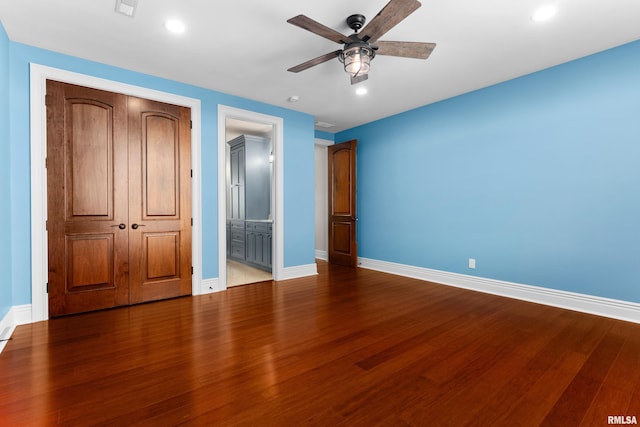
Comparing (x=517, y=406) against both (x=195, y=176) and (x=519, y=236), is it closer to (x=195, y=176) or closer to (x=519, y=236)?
(x=519, y=236)

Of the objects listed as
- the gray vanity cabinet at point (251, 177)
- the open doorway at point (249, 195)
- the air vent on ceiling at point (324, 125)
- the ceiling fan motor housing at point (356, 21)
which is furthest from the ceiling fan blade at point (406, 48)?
the gray vanity cabinet at point (251, 177)

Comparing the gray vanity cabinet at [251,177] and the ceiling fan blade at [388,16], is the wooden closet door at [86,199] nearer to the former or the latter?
the gray vanity cabinet at [251,177]

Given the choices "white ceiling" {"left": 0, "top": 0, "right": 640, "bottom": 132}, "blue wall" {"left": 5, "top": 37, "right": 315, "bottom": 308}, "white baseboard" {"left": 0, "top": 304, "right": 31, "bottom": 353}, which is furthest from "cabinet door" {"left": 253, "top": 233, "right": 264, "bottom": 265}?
"white baseboard" {"left": 0, "top": 304, "right": 31, "bottom": 353}

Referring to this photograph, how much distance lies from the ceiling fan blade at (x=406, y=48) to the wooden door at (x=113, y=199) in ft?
8.76

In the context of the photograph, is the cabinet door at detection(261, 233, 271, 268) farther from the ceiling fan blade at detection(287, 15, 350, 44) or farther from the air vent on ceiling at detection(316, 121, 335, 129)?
the ceiling fan blade at detection(287, 15, 350, 44)

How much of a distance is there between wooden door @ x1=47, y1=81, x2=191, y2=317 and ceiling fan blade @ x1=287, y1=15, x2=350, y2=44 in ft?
7.81

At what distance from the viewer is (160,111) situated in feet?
12.0

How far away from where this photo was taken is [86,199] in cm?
Result: 321

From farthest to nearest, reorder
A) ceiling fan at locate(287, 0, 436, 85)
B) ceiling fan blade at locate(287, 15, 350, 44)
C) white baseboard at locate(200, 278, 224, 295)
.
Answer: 1. white baseboard at locate(200, 278, 224, 295)
2. ceiling fan at locate(287, 0, 436, 85)
3. ceiling fan blade at locate(287, 15, 350, 44)

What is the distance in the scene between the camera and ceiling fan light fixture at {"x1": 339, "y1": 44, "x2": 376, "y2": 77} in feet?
8.01

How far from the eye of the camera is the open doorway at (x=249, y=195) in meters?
5.54

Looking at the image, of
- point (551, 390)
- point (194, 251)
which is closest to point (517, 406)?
point (551, 390)

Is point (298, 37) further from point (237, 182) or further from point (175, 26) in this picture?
point (237, 182)

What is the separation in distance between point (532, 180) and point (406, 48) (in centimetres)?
239
